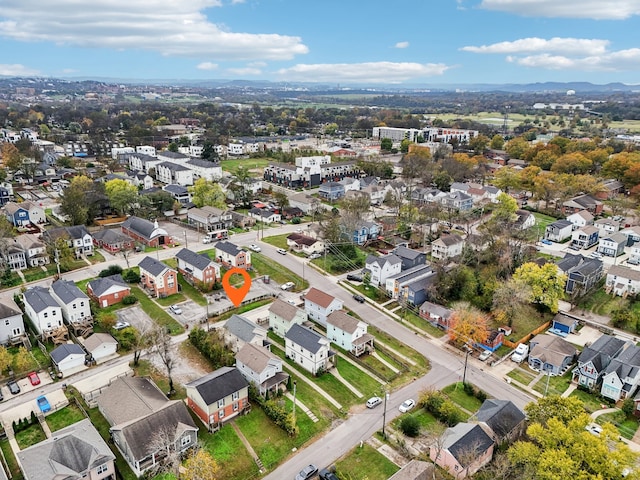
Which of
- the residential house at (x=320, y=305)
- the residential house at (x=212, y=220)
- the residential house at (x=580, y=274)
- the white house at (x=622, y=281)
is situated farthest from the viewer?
the residential house at (x=212, y=220)

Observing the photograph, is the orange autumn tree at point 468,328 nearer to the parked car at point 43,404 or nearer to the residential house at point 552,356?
the residential house at point 552,356

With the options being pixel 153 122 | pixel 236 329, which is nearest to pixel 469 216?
pixel 236 329

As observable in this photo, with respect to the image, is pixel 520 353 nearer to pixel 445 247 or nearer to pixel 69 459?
pixel 445 247

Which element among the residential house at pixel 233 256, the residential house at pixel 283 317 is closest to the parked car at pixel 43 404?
the residential house at pixel 283 317

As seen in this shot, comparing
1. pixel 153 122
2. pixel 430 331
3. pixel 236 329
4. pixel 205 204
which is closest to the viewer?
pixel 236 329

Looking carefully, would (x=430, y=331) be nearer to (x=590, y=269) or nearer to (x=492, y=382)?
(x=492, y=382)

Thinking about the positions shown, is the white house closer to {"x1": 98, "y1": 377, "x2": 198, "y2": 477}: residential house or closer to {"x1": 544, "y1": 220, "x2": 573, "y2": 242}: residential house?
{"x1": 544, "y1": 220, "x2": 573, "y2": 242}: residential house
